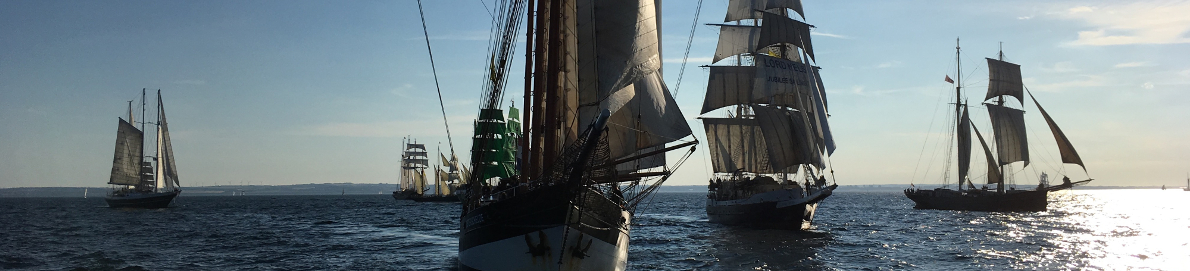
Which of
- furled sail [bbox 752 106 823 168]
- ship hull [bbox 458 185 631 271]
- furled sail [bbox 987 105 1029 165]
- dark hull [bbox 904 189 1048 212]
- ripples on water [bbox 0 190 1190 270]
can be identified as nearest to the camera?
ship hull [bbox 458 185 631 271]

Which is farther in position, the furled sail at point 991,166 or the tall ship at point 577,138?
the furled sail at point 991,166

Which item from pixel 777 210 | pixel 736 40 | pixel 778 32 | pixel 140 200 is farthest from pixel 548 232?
pixel 140 200

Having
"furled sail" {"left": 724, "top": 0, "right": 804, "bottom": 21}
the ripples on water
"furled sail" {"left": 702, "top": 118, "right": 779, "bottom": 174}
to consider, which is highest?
"furled sail" {"left": 724, "top": 0, "right": 804, "bottom": 21}

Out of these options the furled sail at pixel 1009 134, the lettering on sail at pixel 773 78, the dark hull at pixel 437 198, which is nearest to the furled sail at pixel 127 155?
the dark hull at pixel 437 198

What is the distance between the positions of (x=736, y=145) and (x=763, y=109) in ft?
17.4

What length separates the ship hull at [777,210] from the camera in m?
49.2

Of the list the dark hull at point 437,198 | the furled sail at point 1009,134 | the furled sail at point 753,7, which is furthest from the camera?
the dark hull at point 437,198

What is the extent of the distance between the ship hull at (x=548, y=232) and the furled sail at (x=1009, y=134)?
252 feet

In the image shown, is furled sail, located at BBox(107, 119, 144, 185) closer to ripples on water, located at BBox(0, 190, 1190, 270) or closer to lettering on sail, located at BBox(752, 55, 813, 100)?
ripples on water, located at BBox(0, 190, 1190, 270)

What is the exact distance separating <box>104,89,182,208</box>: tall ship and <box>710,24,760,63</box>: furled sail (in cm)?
6152

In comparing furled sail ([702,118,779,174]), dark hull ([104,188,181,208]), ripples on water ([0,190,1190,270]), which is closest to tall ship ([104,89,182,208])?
dark hull ([104,188,181,208])

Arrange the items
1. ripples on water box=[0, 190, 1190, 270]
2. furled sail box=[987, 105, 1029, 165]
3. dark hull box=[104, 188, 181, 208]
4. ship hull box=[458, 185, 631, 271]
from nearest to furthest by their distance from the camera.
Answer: ship hull box=[458, 185, 631, 271], ripples on water box=[0, 190, 1190, 270], furled sail box=[987, 105, 1029, 165], dark hull box=[104, 188, 181, 208]

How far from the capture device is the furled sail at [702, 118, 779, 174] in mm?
63938

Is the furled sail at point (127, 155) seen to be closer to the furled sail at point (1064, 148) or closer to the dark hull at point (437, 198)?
the dark hull at point (437, 198)
